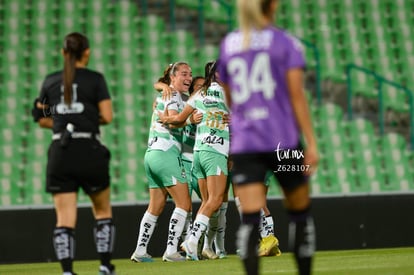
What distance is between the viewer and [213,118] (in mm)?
11695

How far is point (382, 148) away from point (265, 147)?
1161 centimetres

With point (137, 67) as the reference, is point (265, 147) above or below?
below

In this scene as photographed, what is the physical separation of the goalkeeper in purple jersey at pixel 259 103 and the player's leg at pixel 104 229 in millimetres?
1668

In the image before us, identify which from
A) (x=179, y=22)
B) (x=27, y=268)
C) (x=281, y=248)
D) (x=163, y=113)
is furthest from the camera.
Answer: (x=179, y=22)

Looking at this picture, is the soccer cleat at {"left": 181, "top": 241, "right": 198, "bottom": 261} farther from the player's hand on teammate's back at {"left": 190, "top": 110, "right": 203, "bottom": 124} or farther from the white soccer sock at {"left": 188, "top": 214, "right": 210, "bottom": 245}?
the player's hand on teammate's back at {"left": 190, "top": 110, "right": 203, "bottom": 124}

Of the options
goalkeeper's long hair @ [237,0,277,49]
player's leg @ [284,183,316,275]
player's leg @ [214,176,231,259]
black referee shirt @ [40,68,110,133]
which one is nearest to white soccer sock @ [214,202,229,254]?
player's leg @ [214,176,231,259]

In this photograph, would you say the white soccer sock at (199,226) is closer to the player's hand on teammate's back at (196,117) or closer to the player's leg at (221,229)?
the player's leg at (221,229)

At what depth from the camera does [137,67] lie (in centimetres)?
1808

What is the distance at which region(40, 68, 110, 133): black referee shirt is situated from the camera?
7.76 m

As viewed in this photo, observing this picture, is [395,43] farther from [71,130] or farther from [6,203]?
[71,130]

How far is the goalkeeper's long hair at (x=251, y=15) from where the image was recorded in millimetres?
6305

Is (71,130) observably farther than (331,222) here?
No

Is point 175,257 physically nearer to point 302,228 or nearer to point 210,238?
point 210,238

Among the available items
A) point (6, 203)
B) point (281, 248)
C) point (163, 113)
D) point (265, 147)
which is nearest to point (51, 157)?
point (265, 147)
